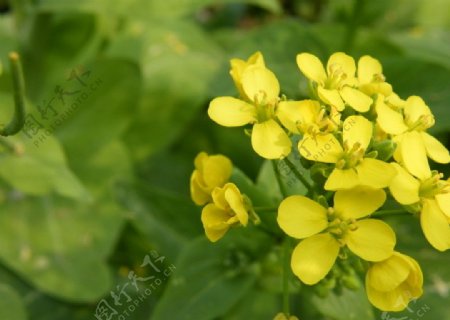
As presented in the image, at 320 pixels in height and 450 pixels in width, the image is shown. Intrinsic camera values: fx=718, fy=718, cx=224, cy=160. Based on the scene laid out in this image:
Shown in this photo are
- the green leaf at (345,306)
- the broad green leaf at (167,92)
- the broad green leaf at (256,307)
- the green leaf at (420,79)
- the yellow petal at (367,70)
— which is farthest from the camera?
the broad green leaf at (167,92)

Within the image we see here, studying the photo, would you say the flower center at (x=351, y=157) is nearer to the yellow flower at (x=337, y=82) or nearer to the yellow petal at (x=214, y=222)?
the yellow flower at (x=337, y=82)

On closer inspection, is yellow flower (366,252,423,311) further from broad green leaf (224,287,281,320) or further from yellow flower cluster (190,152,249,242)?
broad green leaf (224,287,281,320)

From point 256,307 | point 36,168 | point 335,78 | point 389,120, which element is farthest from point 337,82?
point 36,168

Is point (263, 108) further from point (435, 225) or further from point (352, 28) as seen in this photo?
point (352, 28)

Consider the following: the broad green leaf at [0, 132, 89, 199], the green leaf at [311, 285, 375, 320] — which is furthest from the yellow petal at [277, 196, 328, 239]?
the broad green leaf at [0, 132, 89, 199]

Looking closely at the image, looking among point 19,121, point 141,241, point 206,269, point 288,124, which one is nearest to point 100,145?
point 141,241

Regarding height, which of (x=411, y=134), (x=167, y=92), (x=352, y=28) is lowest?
(x=167, y=92)

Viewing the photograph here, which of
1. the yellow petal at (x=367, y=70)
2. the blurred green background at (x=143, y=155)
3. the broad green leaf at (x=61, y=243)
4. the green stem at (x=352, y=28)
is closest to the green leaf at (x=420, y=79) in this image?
the blurred green background at (x=143, y=155)
